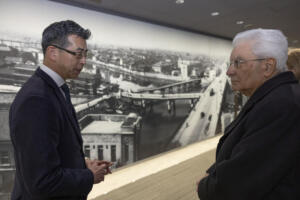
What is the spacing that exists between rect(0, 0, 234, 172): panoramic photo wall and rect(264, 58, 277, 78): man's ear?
294 cm

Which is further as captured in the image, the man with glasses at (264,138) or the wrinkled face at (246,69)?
Answer: the wrinkled face at (246,69)

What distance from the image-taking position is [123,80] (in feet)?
13.7

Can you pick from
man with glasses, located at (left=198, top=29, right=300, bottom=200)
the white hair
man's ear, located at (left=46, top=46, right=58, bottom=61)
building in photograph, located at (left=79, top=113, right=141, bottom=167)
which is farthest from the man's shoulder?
building in photograph, located at (left=79, top=113, right=141, bottom=167)

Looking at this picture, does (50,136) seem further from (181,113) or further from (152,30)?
(181,113)

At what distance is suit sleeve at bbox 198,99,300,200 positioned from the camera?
965 mm

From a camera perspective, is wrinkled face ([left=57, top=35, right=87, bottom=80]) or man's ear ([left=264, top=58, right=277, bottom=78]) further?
wrinkled face ([left=57, top=35, right=87, bottom=80])

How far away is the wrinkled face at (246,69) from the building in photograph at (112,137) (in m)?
2.93

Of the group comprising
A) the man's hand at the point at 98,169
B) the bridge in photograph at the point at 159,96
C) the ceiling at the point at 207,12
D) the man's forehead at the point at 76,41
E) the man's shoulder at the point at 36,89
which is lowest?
the man's hand at the point at 98,169

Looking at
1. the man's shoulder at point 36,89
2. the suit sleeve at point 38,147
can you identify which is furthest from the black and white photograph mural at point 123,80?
the suit sleeve at point 38,147

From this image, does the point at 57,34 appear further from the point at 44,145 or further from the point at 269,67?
the point at 269,67

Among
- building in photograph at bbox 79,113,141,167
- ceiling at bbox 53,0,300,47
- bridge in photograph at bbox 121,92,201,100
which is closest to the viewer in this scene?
ceiling at bbox 53,0,300,47

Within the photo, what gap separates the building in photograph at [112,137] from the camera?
3.74 metres

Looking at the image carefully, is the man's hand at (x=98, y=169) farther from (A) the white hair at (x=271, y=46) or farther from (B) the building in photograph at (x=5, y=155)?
(B) the building in photograph at (x=5, y=155)

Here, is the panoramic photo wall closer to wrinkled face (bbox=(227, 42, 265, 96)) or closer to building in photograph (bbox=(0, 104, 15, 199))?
building in photograph (bbox=(0, 104, 15, 199))
